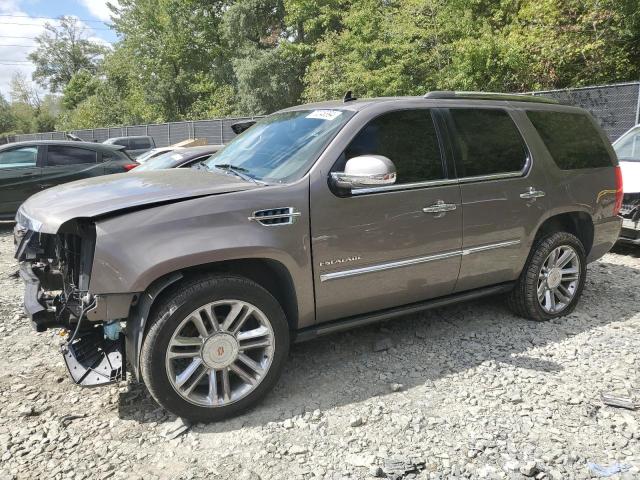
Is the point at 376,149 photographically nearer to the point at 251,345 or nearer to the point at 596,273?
the point at 251,345

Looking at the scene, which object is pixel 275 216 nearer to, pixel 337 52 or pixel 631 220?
pixel 631 220

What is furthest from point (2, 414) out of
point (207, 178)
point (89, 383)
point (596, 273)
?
point (596, 273)

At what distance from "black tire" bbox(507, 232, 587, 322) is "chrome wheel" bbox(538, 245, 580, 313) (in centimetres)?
5

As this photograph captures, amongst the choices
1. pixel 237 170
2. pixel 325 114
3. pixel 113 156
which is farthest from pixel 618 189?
pixel 113 156

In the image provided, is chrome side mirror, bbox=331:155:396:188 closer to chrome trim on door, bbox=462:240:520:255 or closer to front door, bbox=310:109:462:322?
A: front door, bbox=310:109:462:322

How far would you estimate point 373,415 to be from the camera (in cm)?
312

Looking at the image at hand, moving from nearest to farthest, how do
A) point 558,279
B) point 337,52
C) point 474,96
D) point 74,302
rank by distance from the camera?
point 74,302
point 474,96
point 558,279
point 337,52

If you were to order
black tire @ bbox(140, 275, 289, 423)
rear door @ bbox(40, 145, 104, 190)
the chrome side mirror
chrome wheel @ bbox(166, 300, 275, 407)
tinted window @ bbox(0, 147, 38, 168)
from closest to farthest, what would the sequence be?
black tire @ bbox(140, 275, 289, 423) → chrome wheel @ bbox(166, 300, 275, 407) → the chrome side mirror → tinted window @ bbox(0, 147, 38, 168) → rear door @ bbox(40, 145, 104, 190)

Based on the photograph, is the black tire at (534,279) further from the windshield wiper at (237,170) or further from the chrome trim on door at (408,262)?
the windshield wiper at (237,170)

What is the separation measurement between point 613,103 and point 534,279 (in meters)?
8.62

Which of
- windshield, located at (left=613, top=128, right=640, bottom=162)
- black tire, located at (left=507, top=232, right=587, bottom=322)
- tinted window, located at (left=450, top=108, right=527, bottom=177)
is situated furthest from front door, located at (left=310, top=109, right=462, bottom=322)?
windshield, located at (left=613, top=128, right=640, bottom=162)

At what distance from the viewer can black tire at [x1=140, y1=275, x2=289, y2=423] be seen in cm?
279

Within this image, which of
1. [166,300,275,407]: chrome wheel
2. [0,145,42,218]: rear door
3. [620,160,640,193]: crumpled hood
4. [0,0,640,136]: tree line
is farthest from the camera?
[0,0,640,136]: tree line

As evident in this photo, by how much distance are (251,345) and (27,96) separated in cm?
8976
